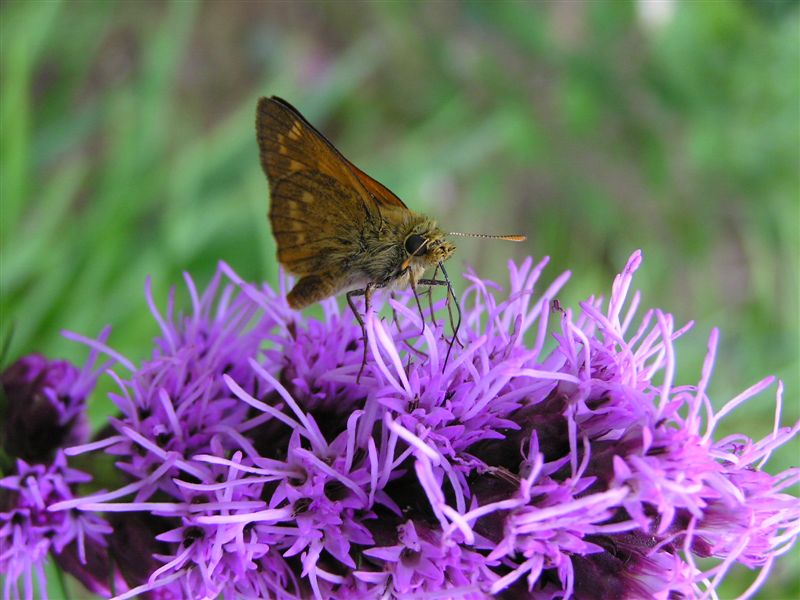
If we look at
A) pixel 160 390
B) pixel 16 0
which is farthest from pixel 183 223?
pixel 160 390

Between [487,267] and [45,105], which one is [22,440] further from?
[487,267]

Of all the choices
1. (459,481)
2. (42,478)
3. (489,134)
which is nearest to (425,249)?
(459,481)

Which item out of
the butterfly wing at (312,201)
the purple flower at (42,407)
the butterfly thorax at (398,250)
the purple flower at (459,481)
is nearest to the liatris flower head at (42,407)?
the purple flower at (42,407)

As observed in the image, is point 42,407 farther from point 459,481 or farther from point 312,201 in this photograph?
point 459,481

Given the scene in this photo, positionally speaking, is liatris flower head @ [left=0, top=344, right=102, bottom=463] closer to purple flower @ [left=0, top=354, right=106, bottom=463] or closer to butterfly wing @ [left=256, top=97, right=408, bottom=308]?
purple flower @ [left=0, top=354, right=106, bottom=463]

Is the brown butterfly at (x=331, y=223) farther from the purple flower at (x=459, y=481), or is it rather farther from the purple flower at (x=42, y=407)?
the purple flower at (x=42, y=407)

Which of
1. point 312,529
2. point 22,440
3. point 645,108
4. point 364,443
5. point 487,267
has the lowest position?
point 22,440
